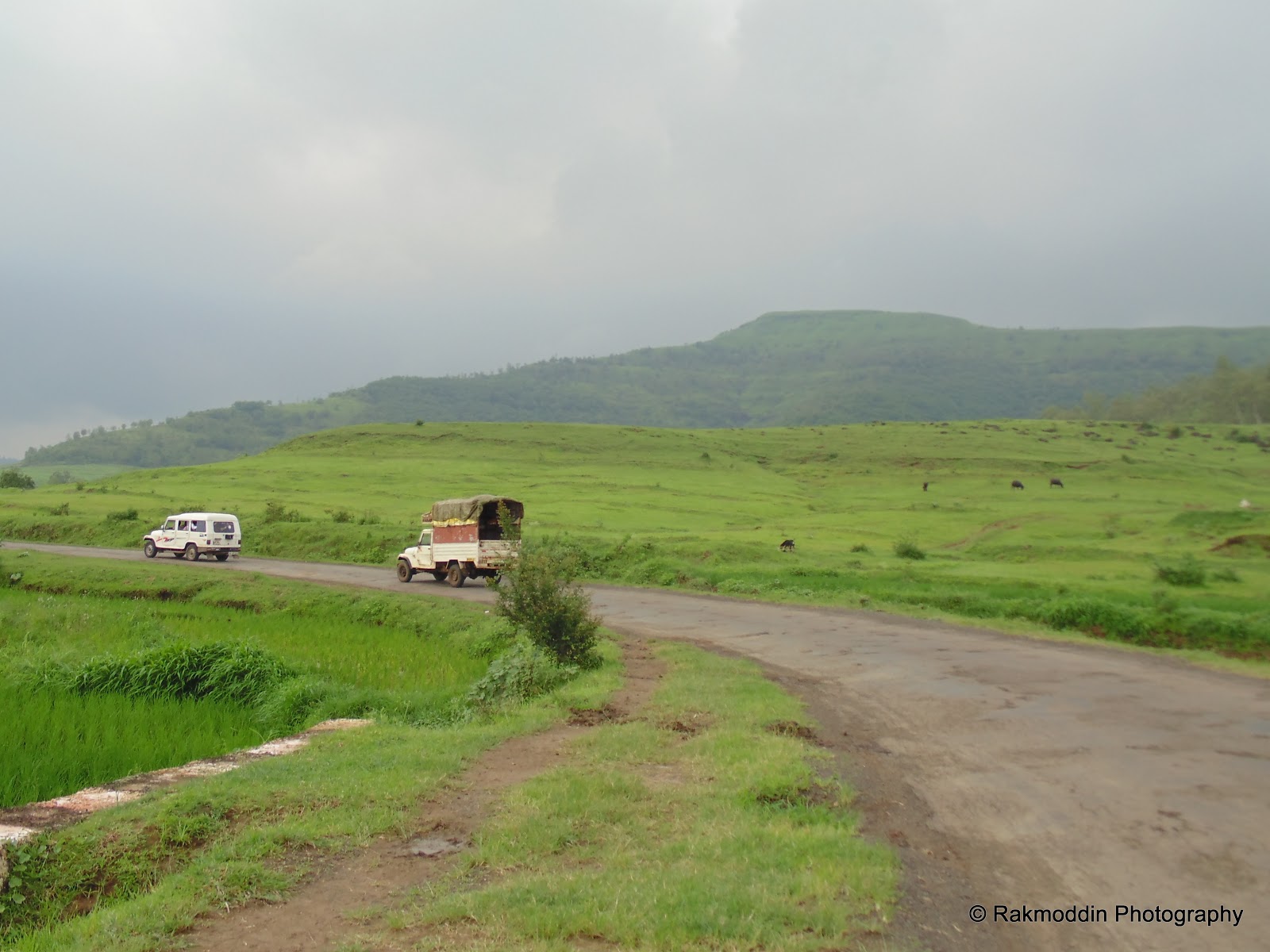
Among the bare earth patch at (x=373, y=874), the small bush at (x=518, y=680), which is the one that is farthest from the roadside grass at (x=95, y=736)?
the bare earth patch at (x=373, y=874)

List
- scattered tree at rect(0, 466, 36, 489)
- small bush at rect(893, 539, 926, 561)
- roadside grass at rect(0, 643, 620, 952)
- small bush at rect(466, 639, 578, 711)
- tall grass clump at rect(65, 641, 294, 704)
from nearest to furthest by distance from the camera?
roadside grass at rect(0, 643, 620, 952)
small bush at rect(466, 639, 578, 711)
tall grass clump at rect(65, 641, 294, 704)
small bush at rect(893, 539, 926, 561)
scattered tree at rect(0, 466, 36, 489)

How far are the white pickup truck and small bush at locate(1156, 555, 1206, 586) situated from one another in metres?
21.1

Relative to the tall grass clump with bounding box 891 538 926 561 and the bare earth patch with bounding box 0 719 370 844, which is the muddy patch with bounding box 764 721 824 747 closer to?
the bare earth patch with bounding box 0 719 370 844

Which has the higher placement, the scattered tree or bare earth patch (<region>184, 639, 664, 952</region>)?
the scattered tree

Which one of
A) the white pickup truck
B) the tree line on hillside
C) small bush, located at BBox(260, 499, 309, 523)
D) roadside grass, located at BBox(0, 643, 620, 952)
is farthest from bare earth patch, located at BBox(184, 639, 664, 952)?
the tree line on hillside

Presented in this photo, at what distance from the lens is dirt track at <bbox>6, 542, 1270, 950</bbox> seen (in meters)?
5.89

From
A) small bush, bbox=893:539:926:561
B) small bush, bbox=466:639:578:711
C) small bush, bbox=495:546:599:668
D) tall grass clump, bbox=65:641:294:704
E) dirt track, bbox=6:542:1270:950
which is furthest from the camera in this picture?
small bush, bbox=893:539:926:561

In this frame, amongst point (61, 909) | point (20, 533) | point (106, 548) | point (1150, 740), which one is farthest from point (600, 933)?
point (20, 533)

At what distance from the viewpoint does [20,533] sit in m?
53.4

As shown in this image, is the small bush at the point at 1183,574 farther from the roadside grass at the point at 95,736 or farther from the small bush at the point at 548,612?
the roadside grass at the point at 95,736

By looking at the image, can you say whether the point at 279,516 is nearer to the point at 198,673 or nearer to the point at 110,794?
the point at 198,673

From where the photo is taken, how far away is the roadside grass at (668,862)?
5.23 meters

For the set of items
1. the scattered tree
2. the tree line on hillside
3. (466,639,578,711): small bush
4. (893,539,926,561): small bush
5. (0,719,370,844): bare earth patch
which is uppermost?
the tree line on hillside

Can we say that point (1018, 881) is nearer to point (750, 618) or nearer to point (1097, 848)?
point (1097, 848)
